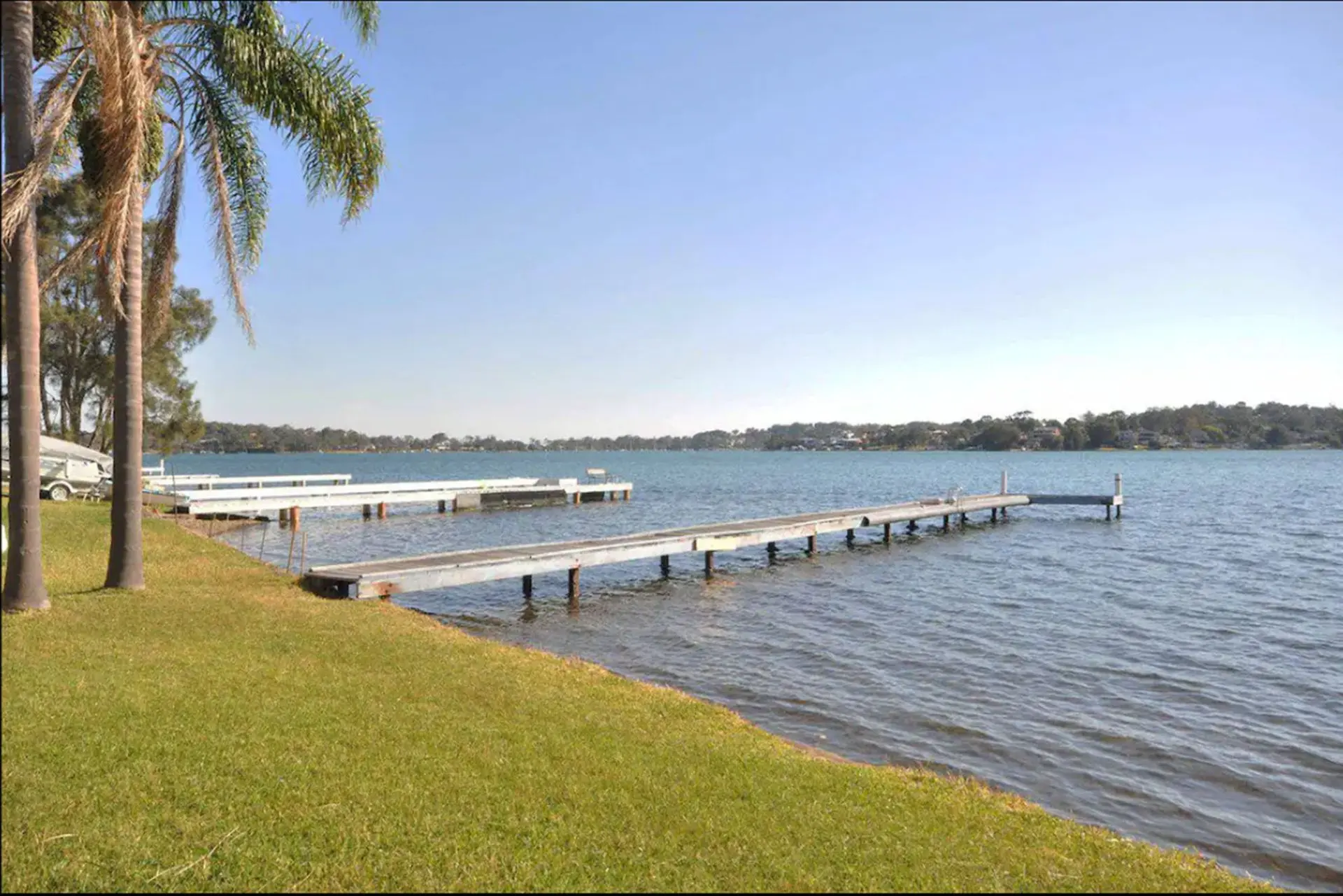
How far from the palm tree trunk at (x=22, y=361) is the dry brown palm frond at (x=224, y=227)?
11.4 ft

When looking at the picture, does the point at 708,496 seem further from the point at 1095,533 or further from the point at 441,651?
the point at 441,651

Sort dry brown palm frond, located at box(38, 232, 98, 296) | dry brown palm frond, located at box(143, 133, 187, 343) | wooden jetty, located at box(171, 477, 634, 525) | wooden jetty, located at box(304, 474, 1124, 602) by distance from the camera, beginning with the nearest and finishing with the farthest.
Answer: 1. dry brown palm frond, located at box(38, 232, 98, 296)
2. dry brown palm frond, located at box(143, 133, 187, 343)
3. wooden jetty, located at box(304, 474, 1124, 602)
4. wooden jetty, located at box(171, 477, 634, 525)

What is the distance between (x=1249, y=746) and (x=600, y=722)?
8.62 m

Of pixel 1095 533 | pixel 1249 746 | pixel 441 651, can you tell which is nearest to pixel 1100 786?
pixel 1249 746

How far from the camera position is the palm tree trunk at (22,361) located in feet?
27.2

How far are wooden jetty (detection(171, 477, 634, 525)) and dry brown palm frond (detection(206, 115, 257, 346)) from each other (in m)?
22.0

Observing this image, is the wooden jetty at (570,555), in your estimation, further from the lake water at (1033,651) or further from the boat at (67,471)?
the boat at (67,471)

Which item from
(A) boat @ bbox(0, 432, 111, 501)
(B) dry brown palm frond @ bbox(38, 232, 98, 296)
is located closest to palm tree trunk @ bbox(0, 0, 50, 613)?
(B) dry brown palm frond @ bbox(38, 232, 98, 296)

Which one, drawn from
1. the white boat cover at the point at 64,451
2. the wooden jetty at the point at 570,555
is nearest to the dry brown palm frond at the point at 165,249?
the wooden jetty at the point at 570,555

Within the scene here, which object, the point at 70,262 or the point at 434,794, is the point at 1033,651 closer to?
the point at 434,794

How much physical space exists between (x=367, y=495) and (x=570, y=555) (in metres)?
23.5

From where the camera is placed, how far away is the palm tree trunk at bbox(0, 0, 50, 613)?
327 inches

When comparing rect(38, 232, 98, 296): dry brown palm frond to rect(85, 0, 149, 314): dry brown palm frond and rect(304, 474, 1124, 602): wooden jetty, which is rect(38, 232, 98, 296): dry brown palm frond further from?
rect(304, 474, 1124, 602): wooden jetty

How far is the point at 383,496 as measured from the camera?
136 feet
